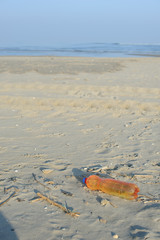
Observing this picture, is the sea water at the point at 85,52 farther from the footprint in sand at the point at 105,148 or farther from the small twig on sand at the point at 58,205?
the small twig on sand at the point at 58,205

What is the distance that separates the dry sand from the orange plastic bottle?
0.19 feet

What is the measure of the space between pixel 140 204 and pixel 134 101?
12.4 feet

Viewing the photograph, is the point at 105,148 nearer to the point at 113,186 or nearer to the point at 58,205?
the point at 113,186

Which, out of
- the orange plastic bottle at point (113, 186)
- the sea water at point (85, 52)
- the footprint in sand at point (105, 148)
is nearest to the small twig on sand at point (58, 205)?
the orange plastic bottle at point (113, 186)

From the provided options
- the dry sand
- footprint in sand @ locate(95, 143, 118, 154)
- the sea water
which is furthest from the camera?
the sea water

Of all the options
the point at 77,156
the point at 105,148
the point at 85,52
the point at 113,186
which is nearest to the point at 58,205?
the point at 113,186

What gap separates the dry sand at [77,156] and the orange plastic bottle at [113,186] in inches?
2.3

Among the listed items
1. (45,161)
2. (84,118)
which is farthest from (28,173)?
(84,118)

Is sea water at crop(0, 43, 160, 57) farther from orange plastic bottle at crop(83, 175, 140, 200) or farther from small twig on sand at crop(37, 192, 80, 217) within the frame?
small twig on sand at crop(37, 192, 80, 217)

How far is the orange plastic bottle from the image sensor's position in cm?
249

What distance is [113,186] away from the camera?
260 centimetres

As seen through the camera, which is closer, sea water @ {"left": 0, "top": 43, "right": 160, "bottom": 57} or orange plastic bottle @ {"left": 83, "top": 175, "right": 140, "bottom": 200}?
orange plastic bottle @ {"left": 83, "top": 175, "right": 140, "bottom": 200}

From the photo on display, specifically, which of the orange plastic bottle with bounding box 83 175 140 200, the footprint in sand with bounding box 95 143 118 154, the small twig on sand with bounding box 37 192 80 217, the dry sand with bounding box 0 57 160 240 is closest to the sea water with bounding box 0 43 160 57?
the dry sand with bounding box 0 57 160 240

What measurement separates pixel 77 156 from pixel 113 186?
0.91m
